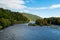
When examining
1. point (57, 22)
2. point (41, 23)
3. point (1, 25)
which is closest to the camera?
point (1, 25)

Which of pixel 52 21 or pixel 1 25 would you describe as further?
pixel 52 21

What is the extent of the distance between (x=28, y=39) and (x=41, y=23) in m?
89.6

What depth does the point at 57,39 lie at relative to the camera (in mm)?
→ 52156

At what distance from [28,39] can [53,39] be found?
877cm

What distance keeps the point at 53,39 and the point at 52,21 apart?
10912 centimetres

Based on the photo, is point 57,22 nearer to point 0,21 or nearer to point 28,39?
point 0,21

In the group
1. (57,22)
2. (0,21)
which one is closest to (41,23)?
(57,22)

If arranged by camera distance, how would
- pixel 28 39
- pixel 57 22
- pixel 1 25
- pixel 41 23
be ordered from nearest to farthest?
pixel 28 39
pixel 1 25
pixel 41 23
pixel 57 22

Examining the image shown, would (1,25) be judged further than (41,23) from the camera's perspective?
No

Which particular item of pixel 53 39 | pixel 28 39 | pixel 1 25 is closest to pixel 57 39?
pixel 53 39

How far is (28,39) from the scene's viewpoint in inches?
1994

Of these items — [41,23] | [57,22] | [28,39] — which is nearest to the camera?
[28,39]

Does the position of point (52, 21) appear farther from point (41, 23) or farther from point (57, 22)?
point (41, 23)

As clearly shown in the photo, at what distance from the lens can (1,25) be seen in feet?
303
